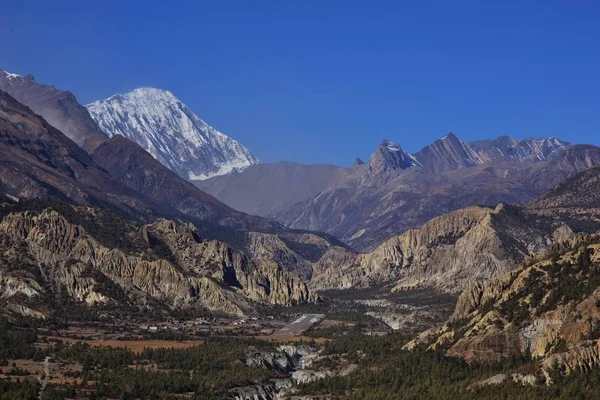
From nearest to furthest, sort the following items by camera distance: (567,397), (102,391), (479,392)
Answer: (567,397), (479,392), (102,391)

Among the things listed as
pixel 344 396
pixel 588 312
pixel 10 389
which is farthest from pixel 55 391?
pixel 588 312

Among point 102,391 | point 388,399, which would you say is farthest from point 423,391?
point 102,391

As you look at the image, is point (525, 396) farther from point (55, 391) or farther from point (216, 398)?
point (55, 391)

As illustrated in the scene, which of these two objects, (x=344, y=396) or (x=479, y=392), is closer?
(x=479, y=392)

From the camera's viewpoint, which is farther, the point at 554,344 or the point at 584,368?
the point at 554,344

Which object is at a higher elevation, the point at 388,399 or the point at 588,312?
the point at 588,312

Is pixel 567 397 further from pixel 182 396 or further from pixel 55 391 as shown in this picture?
pixel 55 391

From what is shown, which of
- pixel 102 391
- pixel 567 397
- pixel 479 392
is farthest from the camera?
pixel 102 391

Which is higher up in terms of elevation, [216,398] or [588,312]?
[588,312]

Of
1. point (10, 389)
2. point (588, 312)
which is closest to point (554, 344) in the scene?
point (588, 312)
